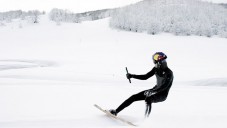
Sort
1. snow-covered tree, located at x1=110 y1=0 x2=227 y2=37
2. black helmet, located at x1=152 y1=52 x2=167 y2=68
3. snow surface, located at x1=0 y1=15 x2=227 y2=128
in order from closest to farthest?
Result: black helmet, located at x1=152 y1=52 x2=167 y2=68, snow surface, located at x1=0 y1=15 x2=227 y2=128, snow-covered tree, located at x1=110 y1=0 x2=227 y2=37

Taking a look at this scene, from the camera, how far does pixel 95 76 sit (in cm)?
1616

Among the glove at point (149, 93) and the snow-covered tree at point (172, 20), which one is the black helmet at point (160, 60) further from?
the snow-covered tree at point (172, 20)

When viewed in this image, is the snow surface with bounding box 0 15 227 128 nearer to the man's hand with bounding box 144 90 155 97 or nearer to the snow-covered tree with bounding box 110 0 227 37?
the man's hand with bounding box 144 90 155 97

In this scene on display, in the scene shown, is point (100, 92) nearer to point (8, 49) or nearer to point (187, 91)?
point (187, 91)

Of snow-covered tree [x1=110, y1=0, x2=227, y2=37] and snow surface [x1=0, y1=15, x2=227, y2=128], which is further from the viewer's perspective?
snow-covered tree [x1=110, y1=0, x2=227, y2=37]

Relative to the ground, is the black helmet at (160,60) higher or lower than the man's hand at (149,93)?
higher

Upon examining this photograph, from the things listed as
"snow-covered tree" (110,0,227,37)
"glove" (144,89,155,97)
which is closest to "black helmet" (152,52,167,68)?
Result: "glove" (144,89,155,97)

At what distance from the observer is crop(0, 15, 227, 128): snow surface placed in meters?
7.63

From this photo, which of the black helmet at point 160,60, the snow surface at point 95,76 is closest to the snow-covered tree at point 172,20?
the snow surface at point 95,76

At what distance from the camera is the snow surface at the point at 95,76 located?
7633 millimetres

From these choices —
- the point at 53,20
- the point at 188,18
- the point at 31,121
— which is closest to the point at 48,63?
the point at 31,121

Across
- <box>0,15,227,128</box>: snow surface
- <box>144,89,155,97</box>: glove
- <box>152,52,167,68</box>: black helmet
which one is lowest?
<box>0,15,227,128</box>: snow surface

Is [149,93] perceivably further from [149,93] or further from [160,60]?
[160,60]

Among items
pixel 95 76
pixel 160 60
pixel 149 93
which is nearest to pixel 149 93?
pixel 149 93
